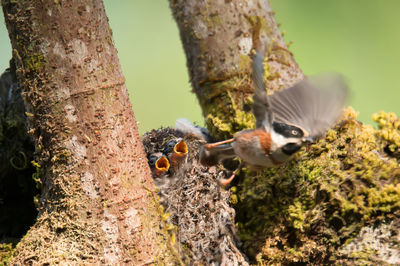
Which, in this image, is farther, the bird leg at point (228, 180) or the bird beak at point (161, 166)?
the bird beak at point (161, 166)

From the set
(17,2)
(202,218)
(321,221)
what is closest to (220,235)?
(202,218)

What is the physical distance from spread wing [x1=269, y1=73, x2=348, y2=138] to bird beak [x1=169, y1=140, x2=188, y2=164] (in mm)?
891

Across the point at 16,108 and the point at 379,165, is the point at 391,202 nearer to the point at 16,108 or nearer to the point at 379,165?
the point at 379,165

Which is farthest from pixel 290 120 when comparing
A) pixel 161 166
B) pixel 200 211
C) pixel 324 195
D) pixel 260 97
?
pixel 161 166

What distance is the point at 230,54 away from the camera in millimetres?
3041

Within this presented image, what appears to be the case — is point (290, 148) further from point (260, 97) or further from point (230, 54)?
point (230, 54)

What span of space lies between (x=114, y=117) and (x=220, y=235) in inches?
44.3

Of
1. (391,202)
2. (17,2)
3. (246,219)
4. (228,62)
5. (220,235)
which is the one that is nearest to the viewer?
(17,2)

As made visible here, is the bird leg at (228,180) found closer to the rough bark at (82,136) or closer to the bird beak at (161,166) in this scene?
the bird beak at (161,166)

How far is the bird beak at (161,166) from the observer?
320 cm

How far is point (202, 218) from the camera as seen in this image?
8.90 feet

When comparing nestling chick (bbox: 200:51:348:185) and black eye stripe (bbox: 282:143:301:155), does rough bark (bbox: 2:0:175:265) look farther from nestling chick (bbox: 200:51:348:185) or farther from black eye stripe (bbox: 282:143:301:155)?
black eye stripe (bbox: 282:143:301:155)

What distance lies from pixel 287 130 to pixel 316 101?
1.08ft

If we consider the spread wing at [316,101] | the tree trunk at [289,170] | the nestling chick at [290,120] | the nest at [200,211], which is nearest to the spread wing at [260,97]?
the nestling chick at [290,120]
